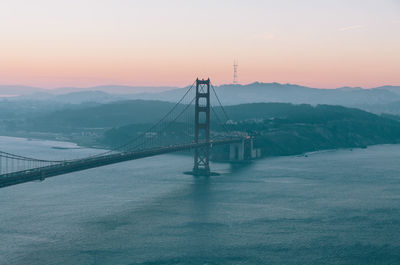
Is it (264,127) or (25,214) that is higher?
(264,127)

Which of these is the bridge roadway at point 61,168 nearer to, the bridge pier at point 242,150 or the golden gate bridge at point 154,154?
the golden gate bridge at point 154,154

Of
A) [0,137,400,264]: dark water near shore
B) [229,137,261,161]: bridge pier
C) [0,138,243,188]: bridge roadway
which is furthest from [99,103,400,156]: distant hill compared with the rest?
[0,138,243,188]: bridge roadway

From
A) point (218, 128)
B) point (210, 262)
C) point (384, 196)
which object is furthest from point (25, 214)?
point (218, 128)

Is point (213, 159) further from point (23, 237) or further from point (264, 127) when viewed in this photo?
point (23, 237)

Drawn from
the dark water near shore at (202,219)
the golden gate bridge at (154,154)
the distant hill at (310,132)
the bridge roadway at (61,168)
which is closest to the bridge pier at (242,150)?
the golden gate bridge at (154,154)

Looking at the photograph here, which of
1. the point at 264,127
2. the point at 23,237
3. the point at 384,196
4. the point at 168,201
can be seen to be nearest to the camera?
the point at 23,237

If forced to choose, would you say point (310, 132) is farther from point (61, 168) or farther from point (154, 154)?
point (61, 168)

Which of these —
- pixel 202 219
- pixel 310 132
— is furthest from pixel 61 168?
pixel 310 132

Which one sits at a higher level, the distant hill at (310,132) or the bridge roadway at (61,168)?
the distant hill at (310,132)

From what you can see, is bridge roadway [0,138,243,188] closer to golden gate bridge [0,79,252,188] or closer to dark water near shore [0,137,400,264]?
golden gate bridge [0,79,252,188]
